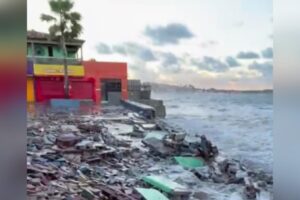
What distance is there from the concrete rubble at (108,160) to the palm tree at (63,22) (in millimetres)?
252

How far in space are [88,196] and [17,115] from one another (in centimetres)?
43

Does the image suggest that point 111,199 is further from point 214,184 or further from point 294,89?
point 294,89

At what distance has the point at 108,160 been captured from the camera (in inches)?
58.4

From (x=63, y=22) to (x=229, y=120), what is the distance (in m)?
0.74

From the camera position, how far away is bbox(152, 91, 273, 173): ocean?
1406 mm

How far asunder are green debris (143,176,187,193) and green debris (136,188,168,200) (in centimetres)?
2

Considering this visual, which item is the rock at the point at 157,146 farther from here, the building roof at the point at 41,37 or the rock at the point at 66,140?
the building roof at the point at 41,37

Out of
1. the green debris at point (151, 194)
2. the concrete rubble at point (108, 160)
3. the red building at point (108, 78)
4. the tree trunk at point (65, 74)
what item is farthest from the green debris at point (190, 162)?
the tree trunk at point (65, 74)

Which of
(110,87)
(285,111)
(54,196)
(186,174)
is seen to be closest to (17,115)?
(54,196)

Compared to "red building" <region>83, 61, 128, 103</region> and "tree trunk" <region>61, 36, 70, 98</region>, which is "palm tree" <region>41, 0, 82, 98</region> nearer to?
"tree trunk" <region>61, 36, 70, 98</region>

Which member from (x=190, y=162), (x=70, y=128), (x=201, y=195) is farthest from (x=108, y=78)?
(x=201, y=195)

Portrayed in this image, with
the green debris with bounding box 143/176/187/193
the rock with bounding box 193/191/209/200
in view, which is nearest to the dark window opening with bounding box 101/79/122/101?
the green debris with bounding box 143/176/187/193

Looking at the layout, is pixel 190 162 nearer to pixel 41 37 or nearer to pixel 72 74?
pixel 72 74

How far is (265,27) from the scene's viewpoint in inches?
55.6
